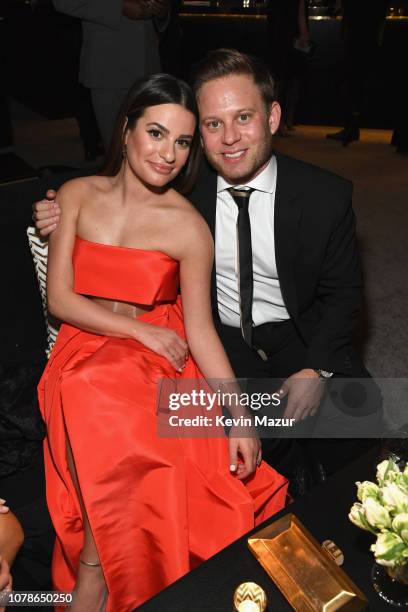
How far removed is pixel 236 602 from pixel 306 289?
1092 mm

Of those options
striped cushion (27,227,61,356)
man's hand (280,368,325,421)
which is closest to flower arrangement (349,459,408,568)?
man's hand (280,368,325,421)

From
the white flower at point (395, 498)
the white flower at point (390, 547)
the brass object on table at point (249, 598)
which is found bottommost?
the brass object on table at point (249, 598)

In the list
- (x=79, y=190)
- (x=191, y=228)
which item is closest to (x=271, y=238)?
(x=191, y=228)

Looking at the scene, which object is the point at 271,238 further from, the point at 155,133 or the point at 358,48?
the point at 358,48

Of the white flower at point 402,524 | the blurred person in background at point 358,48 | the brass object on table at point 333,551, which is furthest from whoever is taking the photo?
the blurred person in background at point 358,48

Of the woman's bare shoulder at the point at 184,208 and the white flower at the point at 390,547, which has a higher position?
the woman's bare shoulder at the point at 184,208

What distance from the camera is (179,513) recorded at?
1.50m

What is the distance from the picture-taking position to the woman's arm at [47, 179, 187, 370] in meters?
1.71

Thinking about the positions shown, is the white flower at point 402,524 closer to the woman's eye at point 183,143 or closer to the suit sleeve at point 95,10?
the woman's eye at point 183,143

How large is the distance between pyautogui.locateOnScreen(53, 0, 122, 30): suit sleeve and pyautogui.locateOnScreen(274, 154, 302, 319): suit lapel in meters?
1.73

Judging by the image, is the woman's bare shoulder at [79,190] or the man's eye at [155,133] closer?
the man's eye at [155,133]

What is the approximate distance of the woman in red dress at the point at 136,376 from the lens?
1.50 m

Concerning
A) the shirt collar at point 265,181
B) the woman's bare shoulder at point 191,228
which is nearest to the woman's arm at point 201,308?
the woman's bare shoulder at point 191,228

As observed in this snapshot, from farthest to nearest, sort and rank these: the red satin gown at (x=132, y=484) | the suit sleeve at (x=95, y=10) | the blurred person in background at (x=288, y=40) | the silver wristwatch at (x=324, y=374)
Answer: the blurred person in background at (x=288, y=40) → the suit sleeve at (x=95, y=10) → the silver wristwatch at (x=324, y=374) → the red satin gown at (x=132, y=484)
